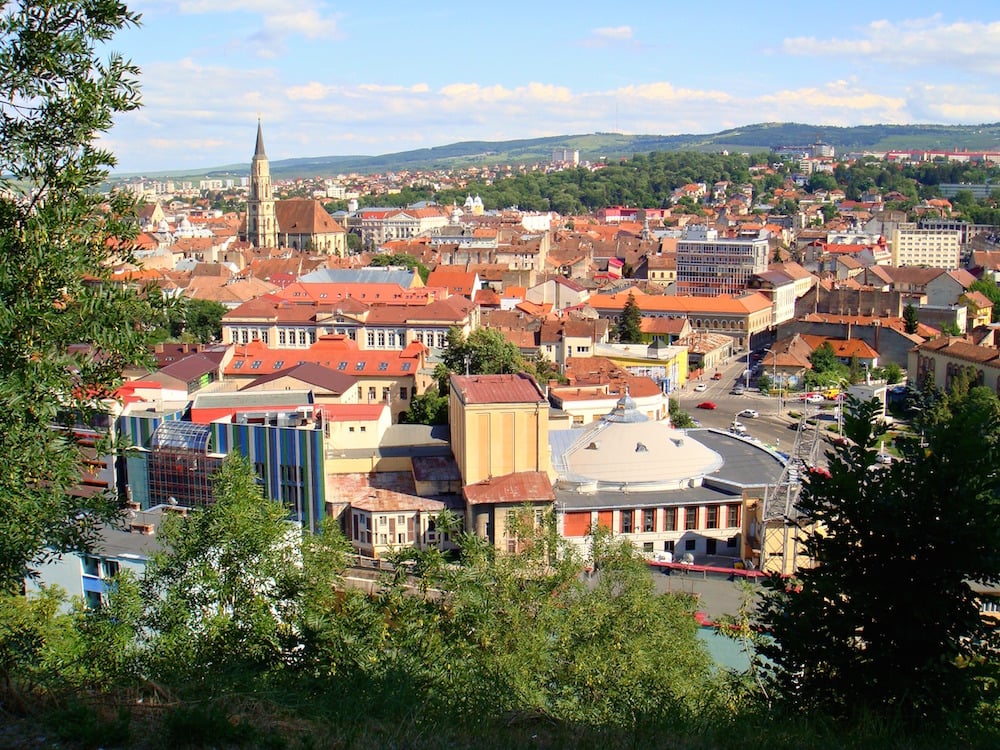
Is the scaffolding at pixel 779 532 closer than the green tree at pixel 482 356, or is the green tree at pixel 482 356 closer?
the scaffolding at pixel 779 532

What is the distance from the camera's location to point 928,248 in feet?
174

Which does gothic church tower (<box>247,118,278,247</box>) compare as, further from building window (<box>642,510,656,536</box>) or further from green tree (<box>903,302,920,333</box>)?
building window (<box>642,510,656,536</box>)

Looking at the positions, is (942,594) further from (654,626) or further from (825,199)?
(825,199)

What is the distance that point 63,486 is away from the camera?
15.5 ft

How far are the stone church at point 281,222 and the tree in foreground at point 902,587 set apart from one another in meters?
46.8

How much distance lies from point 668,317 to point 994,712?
29182mm

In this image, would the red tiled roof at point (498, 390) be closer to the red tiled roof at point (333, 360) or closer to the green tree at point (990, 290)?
the red tiled roof at point (333, 360)

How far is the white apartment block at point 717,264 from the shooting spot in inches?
1615

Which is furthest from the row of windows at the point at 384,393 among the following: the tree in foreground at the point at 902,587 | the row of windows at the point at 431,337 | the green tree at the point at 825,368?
the tree in foreground at the point at 902,587

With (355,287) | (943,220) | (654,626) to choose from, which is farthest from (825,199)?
(654,626)

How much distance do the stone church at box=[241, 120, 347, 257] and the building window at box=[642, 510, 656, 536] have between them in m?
38.4

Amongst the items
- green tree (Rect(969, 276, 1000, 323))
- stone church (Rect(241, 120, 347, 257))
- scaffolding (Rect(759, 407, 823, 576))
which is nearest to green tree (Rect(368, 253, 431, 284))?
stone church (Rect(241, 120, 347, 257))

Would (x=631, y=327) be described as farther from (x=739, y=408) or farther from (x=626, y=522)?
(x=626, y=522)

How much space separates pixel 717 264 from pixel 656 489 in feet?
93.4
